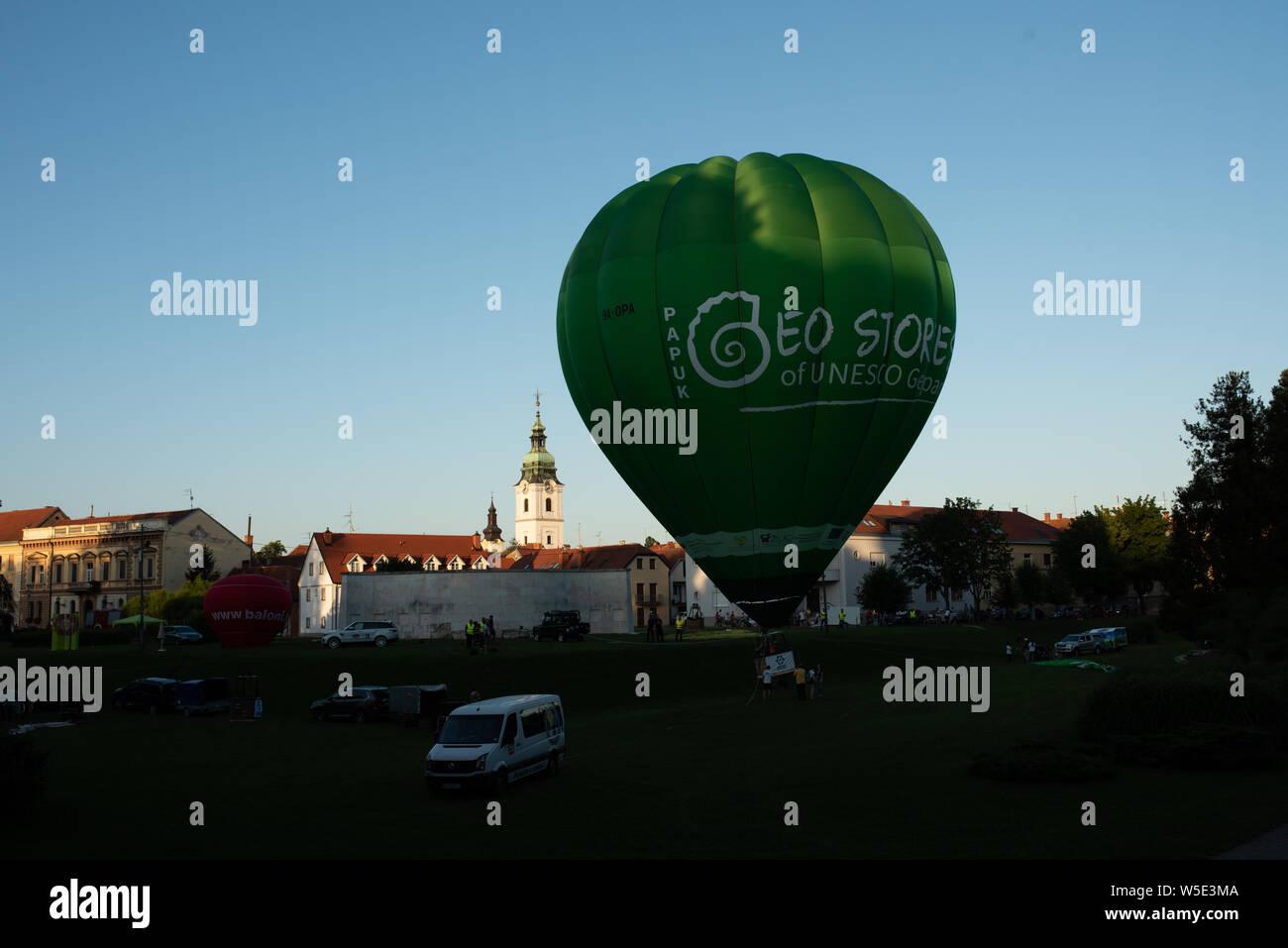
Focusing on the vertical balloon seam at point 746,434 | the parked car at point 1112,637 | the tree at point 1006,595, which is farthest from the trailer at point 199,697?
the tree at point 1006,595

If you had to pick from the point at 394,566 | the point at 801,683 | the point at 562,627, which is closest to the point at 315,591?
the point at 394,566

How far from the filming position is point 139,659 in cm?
5047

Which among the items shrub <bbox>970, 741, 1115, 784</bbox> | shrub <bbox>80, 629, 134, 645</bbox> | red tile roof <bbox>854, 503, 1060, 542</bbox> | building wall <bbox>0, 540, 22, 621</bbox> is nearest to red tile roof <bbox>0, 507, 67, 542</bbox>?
building wall <bbox>0, 540, 22, 621</bbox>

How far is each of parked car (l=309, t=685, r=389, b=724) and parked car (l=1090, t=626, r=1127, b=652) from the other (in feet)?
134

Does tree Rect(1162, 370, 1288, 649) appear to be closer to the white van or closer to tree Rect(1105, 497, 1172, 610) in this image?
the white van

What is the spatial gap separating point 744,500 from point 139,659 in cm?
3368

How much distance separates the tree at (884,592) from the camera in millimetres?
91375

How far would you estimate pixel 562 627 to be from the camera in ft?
204

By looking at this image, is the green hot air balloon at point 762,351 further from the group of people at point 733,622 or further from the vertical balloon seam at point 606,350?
the group of people at point 733,622

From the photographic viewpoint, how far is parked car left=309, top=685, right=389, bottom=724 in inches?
1511

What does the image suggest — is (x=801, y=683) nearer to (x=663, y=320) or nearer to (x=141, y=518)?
(x=663, y=320)

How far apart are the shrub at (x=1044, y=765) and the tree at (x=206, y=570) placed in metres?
89.6

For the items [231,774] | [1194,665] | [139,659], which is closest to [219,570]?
[139,659]
